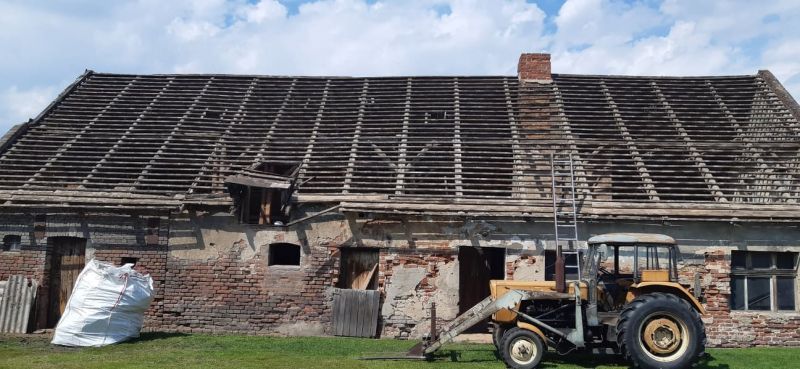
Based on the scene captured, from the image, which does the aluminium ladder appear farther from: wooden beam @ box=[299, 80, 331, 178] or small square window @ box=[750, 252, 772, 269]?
wooden beam @ box=[299, 80, 331, 178]

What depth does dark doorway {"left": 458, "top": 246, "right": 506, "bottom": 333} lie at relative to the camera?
519 inches

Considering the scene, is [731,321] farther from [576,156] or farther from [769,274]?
[576,156]

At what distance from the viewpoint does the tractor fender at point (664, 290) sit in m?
8.84

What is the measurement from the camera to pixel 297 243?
13109mm

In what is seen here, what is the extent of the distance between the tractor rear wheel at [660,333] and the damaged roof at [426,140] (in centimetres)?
432

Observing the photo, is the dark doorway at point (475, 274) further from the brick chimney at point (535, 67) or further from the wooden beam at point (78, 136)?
the wooden beam at point (78, 136)

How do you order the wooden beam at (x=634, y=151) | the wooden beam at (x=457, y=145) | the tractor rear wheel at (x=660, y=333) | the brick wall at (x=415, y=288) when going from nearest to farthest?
1. the tractor rear wheel at (x=660, y=333)
2. the brick wall at (x=415, y=288)
3. the wooden beam at (x=634, y=151)
4. the wooden beam at (x=457, y=145)

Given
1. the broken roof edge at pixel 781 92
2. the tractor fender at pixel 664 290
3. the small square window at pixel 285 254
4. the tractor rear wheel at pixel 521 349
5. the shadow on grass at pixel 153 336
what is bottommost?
the shadow on grass at pixel 153 336

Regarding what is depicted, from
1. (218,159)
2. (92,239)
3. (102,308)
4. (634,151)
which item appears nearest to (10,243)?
(92,239)

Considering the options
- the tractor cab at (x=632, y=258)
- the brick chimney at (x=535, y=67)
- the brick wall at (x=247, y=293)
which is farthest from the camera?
the brick chimney at (x=535, y=67)

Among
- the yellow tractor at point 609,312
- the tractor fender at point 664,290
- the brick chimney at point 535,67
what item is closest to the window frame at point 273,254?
the yellow tractor at point 609,312

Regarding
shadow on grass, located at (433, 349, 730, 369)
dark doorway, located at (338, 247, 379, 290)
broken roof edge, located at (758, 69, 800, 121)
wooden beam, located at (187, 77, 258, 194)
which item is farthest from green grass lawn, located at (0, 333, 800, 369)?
broken roof edge, located at (758, 69, 800, 121)

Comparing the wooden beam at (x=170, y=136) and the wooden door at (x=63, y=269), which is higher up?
the wooden beam at (x=170, y=136)

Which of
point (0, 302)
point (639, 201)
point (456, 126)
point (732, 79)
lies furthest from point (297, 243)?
point (732, 79)
